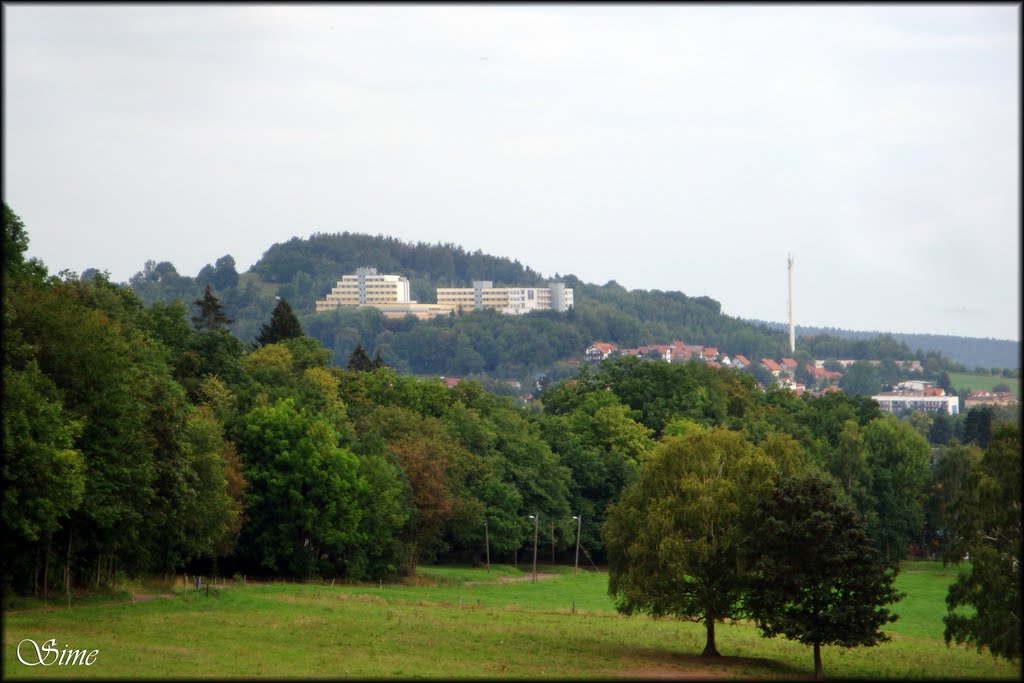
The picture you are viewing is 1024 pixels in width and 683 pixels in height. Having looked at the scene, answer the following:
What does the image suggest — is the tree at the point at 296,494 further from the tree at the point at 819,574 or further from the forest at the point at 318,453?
the tree at the point at 819,574

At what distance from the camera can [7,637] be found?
3466 cm

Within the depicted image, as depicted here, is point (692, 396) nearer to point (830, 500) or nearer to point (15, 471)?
point (830, 500)

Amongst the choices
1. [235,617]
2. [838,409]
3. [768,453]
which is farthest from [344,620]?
[838,409]

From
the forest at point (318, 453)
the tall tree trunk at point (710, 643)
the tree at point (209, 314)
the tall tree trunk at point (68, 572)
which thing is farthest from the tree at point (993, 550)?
the tree at point (209, 314)

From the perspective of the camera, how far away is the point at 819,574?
40719 mm

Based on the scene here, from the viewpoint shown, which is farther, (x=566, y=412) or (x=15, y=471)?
(x=566, y=412)

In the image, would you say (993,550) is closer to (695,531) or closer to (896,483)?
(695,531)

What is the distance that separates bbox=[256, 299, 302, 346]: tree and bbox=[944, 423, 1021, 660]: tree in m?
91.9

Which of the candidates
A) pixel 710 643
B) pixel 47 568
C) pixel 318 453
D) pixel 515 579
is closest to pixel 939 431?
pixel 515 579

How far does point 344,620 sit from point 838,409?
87.0 metres

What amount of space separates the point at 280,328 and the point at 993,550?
316ft

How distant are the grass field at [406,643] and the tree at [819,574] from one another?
74.5 inches

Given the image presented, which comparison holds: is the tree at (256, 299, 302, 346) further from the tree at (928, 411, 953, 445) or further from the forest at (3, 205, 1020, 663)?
the tree at (928, 411, 953, 445)

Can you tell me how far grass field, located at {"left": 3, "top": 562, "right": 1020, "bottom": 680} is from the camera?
1358 inches
